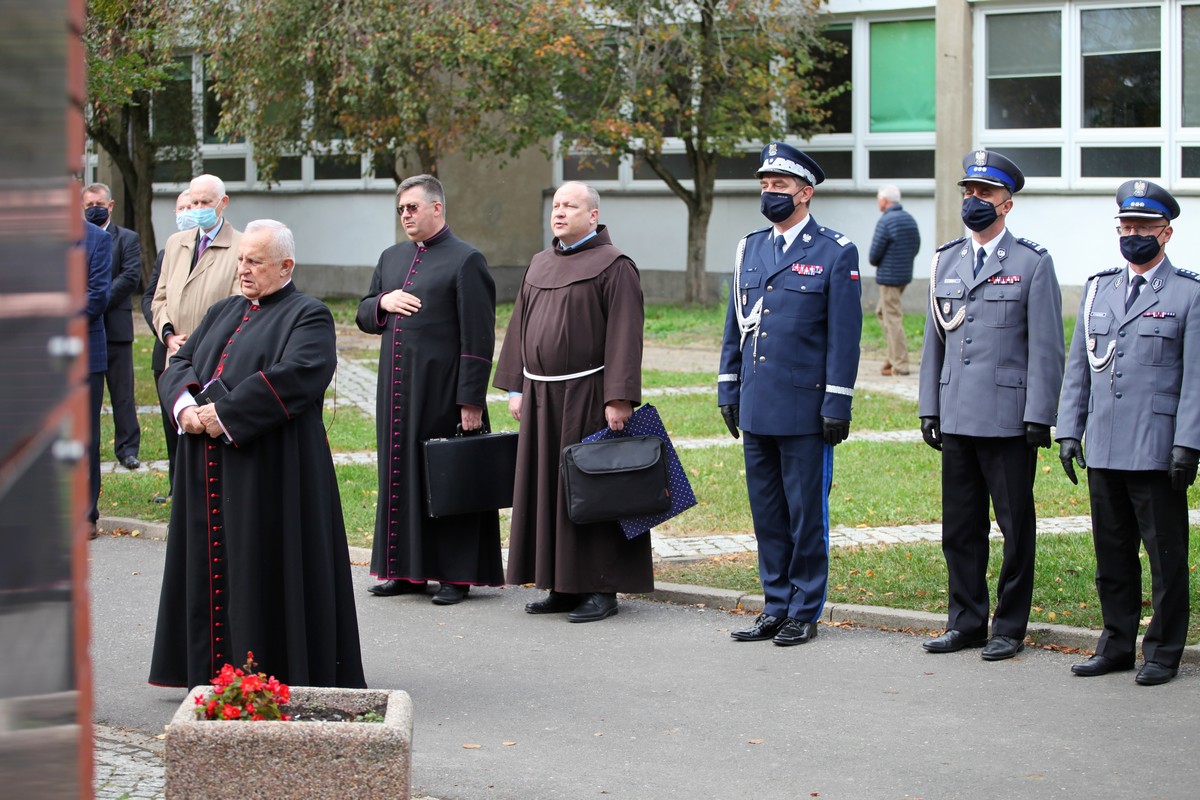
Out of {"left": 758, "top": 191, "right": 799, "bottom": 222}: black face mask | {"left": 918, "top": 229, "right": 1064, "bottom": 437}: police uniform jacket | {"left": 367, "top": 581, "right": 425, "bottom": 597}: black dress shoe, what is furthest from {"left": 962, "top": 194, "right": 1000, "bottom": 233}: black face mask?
{"left": 367, "top": 581, "right": 425, "bottom": 597}: black dress shoe

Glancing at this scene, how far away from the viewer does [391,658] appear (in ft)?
23.4

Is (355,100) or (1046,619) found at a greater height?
(355,100)

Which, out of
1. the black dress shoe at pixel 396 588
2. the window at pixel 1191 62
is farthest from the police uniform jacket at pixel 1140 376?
the window at pixel 1191 62

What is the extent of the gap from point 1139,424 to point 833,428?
137 centimetres

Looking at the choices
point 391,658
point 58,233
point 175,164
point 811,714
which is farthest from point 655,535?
point 175,164

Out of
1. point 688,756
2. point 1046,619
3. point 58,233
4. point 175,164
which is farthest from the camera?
point 175,164

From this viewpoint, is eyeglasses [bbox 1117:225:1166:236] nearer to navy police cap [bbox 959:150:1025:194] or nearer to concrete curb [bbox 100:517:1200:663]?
navy police cap [bbox 959:150:1025:194]

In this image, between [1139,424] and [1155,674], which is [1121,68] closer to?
[1139,424]

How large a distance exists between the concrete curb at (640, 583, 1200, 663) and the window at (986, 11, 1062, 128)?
16.6m

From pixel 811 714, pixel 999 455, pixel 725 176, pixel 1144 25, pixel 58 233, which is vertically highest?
pixel 1144 25

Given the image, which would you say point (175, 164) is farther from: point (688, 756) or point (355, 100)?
point (688, 756)

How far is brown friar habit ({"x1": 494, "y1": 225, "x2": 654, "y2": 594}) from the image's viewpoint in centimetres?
786

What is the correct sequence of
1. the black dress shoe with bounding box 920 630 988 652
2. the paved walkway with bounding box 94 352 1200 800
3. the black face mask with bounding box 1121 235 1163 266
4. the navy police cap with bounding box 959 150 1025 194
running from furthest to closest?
the black dress shoe with bounding box 920 630 988 652 < the navy police cap with bounding box 959 150 1025 194 < the black face mask with bounding box 1121 235 1163 266 < the paved walkway with bounding box 94 352 1200 800

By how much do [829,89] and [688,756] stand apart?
20.3 m
